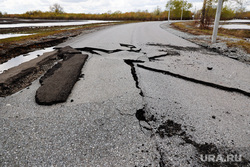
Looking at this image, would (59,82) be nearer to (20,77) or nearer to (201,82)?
(20,77)

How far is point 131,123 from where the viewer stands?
6.72ft

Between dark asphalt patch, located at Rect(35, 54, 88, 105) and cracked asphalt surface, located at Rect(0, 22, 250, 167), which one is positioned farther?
dark asphalt patch, located at Rect(35, 54, 88, 105)

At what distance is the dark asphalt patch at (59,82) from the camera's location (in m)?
2.58

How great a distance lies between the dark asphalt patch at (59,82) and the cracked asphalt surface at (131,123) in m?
0.14

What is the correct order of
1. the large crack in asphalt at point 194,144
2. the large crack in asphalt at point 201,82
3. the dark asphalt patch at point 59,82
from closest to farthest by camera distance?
the large crack in asphalt at point 194,144 → the dark asphalt patch at point 59,82 → the large crack in asphalt at point 201,82

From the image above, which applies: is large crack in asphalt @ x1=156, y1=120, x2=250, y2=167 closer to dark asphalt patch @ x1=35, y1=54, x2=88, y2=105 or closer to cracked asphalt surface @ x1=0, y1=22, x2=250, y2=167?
cracked asphalt surface @ x1=0, y1=22, x2=250, y2=167

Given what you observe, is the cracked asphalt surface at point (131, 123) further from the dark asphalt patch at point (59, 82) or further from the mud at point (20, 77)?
the mud at point (20, 77)

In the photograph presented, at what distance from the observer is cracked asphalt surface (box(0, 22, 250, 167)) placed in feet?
5.17

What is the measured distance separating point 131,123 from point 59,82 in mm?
2001

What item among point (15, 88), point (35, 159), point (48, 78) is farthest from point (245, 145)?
point (15, 88)

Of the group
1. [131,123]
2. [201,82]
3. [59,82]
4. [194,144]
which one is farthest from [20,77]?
[201,82]

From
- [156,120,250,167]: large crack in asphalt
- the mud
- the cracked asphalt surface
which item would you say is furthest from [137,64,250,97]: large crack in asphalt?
the mud

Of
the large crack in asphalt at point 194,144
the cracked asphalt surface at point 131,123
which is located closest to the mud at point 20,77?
the cracked asphalt surface at point 131,123

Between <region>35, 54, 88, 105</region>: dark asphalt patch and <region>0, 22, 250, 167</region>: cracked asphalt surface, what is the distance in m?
0.14
